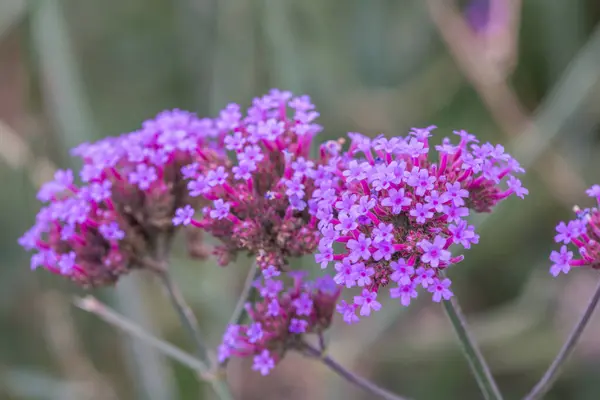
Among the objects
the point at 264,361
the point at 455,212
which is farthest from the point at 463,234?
the point at 264,361

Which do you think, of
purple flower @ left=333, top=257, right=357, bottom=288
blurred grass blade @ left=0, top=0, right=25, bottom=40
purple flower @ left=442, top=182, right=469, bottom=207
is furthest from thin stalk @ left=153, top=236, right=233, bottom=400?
blurred grass blade @ left=0, top=0, right=25, bottom=40

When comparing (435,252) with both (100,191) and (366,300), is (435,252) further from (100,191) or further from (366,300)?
(100,191)

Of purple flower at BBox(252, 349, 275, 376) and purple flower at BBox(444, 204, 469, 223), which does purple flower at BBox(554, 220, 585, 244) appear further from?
purple flower at BBox(252, 349, 275, 376)

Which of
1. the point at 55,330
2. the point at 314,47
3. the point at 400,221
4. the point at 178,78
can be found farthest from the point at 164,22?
the point at 400,221

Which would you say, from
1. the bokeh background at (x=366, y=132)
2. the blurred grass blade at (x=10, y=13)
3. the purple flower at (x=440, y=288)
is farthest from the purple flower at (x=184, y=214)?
the blurred grass blade at (x=10, y=13)

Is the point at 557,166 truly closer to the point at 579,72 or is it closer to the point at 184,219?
the point at 579,72

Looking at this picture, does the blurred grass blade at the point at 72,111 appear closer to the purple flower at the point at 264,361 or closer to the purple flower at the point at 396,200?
the purple flower at the point at 264,361

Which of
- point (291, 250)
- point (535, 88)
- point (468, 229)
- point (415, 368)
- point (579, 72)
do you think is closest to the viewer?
point (468, 229)
